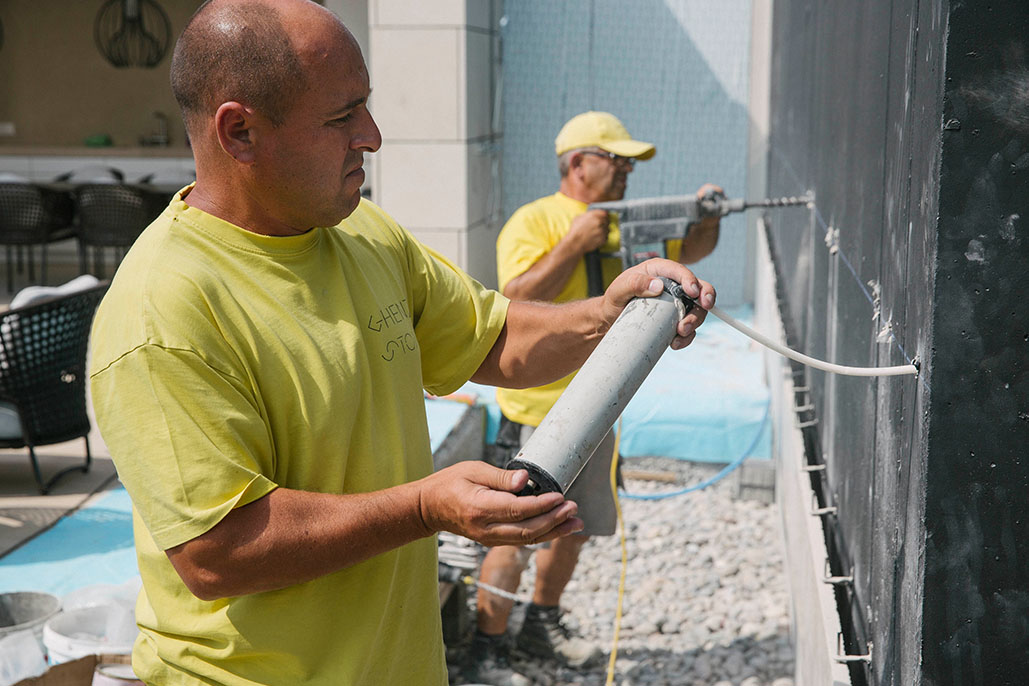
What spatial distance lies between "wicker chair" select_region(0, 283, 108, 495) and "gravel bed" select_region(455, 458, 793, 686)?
85.2 inches

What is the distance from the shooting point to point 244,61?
159cm

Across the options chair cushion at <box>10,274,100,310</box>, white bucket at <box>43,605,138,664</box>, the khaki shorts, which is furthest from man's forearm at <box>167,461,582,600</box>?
chair cushion at <box>10,274,100,310</box>

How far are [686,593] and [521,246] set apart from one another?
179 cm

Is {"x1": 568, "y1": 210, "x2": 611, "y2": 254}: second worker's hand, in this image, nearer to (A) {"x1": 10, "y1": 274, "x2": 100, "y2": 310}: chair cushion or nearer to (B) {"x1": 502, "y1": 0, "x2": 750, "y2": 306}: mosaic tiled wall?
(A) {"x1": 10, "y1": 274, "x2": 100, "y2": 310}: chair cushion

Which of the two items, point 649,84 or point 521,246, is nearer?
point 521,246

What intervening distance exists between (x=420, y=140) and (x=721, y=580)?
4.21 metres

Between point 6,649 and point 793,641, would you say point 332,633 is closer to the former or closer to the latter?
point 6,649

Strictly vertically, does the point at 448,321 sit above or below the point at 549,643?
above

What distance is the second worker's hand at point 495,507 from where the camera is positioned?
4.80 ft

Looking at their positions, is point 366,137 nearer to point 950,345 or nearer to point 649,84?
point 950,345

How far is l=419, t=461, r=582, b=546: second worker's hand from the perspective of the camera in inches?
57.6

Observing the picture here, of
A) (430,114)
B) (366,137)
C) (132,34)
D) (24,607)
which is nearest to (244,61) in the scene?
(366,137)

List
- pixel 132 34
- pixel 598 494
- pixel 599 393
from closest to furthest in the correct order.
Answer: pixel 599 393 → pixel 598 494 → pixel 132 34

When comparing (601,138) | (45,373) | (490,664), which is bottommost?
(490,664)
